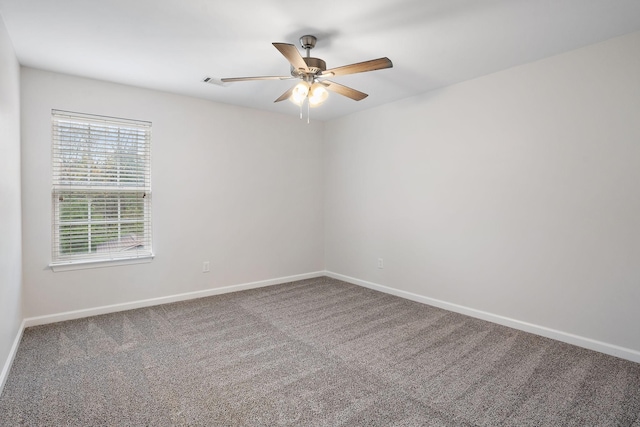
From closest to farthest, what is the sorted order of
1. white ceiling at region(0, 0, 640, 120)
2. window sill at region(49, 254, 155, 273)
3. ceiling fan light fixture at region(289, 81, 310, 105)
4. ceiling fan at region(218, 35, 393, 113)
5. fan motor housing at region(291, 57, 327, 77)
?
white ceiling at region(0, 0, 640, 120), ceiling fan at region(218, 35, 393, 113), fan motor housing at region(291, 57, 327, 77), ceiling fan light fixture at region(289, 81, 310, 105), window sill at region(49, 254, 155, 273)

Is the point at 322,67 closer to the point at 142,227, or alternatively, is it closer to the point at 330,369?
the point at 330,369

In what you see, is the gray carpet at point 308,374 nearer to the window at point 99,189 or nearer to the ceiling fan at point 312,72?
the window at point 99,189

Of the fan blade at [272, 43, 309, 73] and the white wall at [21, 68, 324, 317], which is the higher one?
the fan blade at [272, 43, 309, 73]

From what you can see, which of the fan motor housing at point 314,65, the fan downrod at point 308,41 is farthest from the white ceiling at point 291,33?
the fan motor housing at point 314,65

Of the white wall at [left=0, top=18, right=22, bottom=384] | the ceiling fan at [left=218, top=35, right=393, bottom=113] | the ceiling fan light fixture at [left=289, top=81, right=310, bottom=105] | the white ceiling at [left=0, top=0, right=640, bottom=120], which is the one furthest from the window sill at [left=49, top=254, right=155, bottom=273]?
the ceiling fan light fixture at [left=289, top=81, right=310, bottom=105]

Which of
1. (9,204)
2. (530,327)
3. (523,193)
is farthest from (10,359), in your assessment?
(523,193)

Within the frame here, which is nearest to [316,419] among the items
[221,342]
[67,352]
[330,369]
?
[330,369]

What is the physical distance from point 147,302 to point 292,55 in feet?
10.0

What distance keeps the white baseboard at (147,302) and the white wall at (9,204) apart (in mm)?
284

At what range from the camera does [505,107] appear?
3.08 meters

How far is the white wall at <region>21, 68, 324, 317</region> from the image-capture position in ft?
10.1

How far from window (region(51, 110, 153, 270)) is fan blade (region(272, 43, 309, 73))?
218 centimetres

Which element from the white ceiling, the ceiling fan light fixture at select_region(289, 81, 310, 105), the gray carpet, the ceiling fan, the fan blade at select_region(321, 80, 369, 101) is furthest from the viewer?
the fan blade at select_region(321, 80, 369, 101)

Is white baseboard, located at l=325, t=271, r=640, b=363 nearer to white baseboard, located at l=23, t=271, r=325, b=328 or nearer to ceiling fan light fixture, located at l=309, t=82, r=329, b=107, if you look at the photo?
white baseboard, located at l=23, t=271, r=325, b=328
